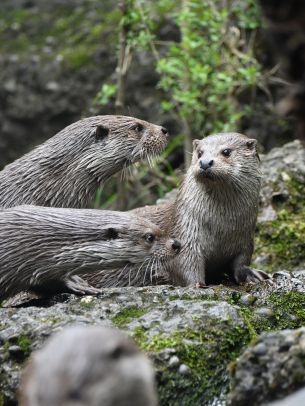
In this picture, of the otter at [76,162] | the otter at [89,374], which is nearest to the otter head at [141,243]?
the otter at [76,162]

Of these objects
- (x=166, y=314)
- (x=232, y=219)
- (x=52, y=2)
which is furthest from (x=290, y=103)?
(x=52, y=2)

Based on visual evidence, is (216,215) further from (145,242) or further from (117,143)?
(117,143)

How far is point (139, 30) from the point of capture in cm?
950

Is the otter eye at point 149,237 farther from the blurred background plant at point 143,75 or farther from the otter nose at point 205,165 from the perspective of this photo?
the blurred background plant at point 143,75

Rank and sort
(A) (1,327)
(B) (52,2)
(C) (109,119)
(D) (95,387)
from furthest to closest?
(B) (52,2)
(C) (109,119)
(A) (1,327)
(D) (95,387)

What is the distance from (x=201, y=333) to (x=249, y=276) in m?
1.38

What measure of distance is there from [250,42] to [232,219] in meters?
4.86

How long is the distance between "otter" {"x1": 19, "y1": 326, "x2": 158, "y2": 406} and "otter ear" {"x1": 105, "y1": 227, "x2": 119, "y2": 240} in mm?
2555

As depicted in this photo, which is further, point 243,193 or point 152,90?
point 152,90

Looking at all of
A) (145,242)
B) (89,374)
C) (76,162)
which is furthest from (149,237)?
(89,374)

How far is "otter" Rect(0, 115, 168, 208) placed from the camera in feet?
20.4

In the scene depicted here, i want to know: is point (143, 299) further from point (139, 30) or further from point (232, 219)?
point (139, 30)

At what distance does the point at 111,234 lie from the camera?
5660 mm

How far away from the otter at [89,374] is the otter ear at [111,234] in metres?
2.55
